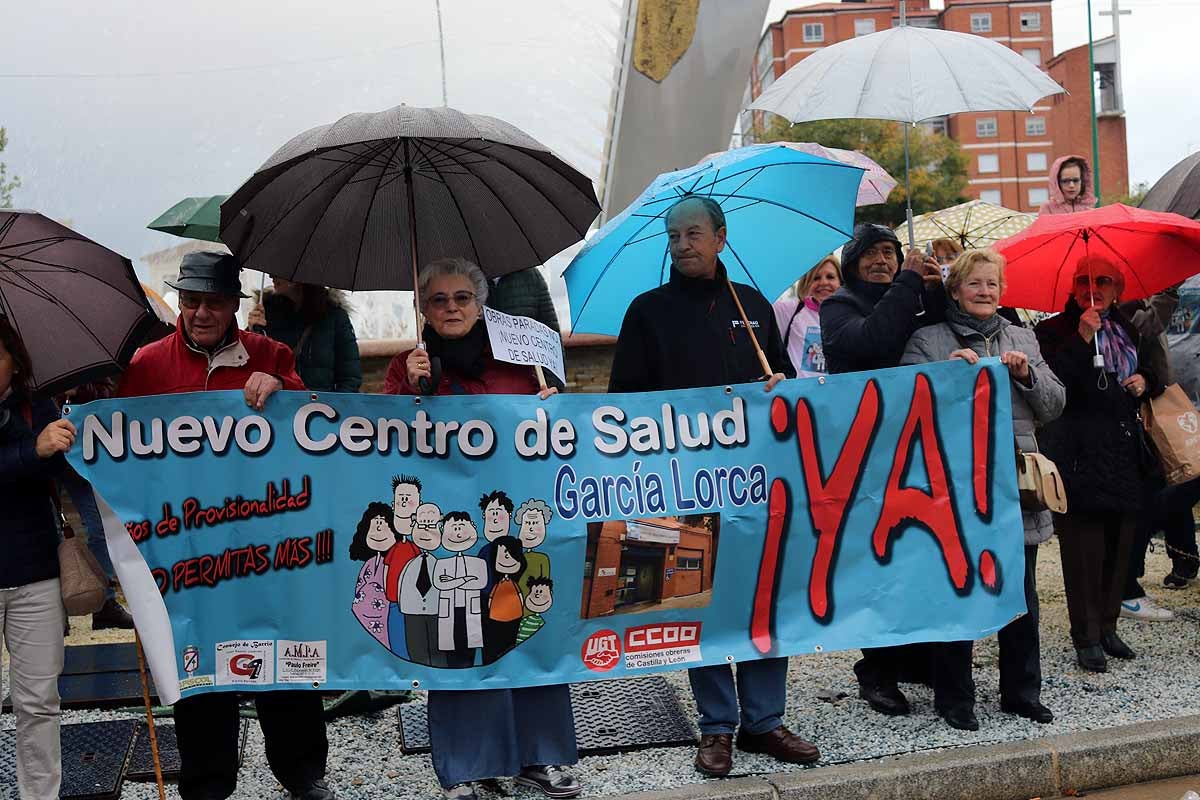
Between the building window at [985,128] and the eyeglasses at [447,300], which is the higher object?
the building window at [985,128]

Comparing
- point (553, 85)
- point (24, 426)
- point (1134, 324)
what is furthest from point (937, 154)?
point (24, 426)

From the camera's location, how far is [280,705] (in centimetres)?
414

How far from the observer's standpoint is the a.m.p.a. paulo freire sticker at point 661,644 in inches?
171

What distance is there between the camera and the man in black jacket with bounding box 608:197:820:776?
450 centimetres

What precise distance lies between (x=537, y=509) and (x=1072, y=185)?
4231mm

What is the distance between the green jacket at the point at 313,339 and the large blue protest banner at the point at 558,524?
1090 mm

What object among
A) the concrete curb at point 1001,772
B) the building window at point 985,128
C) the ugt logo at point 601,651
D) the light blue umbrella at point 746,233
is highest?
the building window at point 985,128

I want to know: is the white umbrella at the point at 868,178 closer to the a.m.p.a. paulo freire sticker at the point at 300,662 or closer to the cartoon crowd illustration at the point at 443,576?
the cartoon crowd illustration at the point at 443,576

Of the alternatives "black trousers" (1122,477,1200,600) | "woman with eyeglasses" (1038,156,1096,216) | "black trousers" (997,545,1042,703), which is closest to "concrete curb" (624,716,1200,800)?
"black trousers" (997,545,1042,703)

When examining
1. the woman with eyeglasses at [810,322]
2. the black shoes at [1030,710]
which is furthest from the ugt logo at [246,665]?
the woman with eyeglasses at [810,322]

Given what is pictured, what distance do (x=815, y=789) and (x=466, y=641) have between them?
4.26ft

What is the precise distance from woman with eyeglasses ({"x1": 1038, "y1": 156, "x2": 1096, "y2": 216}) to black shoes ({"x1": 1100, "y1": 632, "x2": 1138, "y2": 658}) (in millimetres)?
2441

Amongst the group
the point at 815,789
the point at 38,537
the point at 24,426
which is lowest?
the point at 815,789

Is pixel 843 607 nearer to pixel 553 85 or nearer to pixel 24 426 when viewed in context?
pixel 24 426
